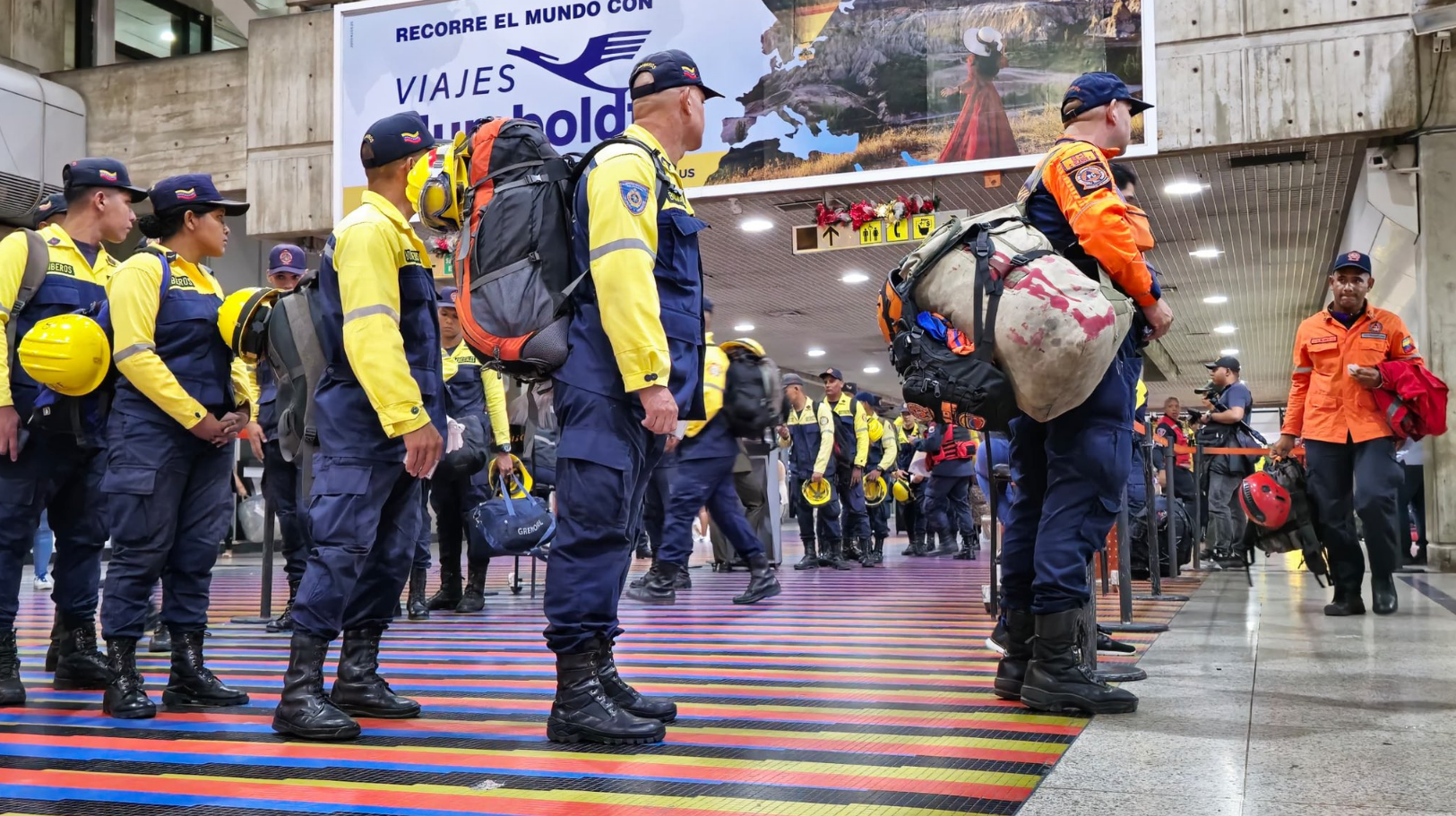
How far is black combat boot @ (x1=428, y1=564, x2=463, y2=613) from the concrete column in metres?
7.60

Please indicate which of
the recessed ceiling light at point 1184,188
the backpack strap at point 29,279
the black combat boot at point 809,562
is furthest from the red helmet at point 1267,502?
the backpack strap at point 29,279

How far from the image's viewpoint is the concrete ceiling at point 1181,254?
11.8m

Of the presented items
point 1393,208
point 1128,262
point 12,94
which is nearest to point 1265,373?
point 1393,208

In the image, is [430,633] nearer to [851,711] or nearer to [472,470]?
[472,470]

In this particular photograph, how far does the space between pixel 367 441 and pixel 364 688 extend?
77cm

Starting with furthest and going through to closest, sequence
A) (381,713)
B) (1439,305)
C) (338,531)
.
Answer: (1439,305) → (381,713) → (338,531)

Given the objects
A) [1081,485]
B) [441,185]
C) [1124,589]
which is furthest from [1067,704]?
[1124,589]

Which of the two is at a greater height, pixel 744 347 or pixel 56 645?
pixel 744 347

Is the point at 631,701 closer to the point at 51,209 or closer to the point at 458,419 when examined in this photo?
the point at 51,209

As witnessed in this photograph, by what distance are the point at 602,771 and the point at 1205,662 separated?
2632 millimetres

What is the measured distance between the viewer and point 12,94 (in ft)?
43.4

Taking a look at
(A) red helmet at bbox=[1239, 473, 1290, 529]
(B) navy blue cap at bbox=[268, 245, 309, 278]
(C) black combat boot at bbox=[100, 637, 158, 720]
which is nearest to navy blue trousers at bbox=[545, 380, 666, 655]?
(C) black combat boot at bbox=[100, 637, 158, 720]

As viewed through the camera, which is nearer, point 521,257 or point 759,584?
point 521,257

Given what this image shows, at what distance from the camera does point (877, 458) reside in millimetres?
14125
